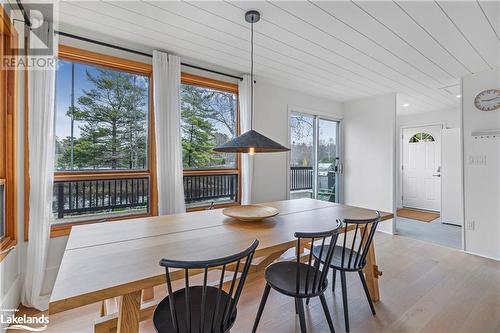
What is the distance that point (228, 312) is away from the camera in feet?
3.98

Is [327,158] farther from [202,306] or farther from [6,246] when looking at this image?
[6,246]

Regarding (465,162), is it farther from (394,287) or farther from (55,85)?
(55,85)

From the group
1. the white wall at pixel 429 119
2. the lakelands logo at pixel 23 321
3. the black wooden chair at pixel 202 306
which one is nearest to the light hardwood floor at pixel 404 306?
the lakelands logo at pixel 23 321

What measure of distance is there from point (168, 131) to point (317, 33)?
185cm

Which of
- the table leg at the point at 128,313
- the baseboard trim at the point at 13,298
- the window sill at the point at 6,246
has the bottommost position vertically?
the baseboard trim at the point at 13,298

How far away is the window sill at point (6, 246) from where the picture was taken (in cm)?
183

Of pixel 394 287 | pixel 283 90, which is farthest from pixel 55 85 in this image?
pixel 394 287

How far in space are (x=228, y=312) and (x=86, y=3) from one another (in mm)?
2486

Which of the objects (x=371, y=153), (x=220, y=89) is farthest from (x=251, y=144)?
(x=371, y=153)

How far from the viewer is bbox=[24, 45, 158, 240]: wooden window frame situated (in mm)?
2318

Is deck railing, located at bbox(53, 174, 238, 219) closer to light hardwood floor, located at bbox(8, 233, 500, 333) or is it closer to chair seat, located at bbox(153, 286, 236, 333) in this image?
light hardwood floor, located at bbox(8, 233, 500, 333)

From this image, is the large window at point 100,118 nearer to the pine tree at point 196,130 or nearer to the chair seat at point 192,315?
the pine tree at point 196,130

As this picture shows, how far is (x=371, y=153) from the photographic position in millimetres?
4684

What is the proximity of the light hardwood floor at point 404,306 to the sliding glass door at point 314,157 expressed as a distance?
193cm
